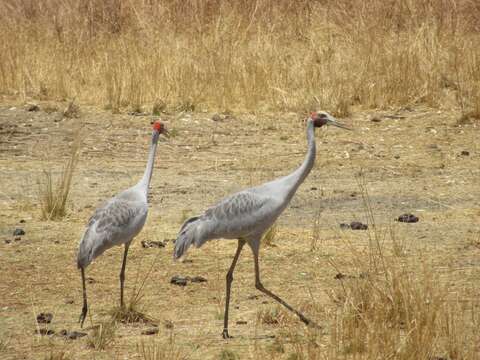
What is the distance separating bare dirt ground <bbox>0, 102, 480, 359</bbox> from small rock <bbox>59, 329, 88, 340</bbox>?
9 centimetres

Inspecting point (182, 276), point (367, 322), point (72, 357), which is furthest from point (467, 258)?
point (72, 357)

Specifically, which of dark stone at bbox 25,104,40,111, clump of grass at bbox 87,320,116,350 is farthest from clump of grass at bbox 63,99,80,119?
clump of grass at bbox 87,320,116,350

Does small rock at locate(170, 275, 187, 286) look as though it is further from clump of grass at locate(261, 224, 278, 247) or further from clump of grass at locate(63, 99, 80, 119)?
clump of grass at locate(63, 99, 80, 119)

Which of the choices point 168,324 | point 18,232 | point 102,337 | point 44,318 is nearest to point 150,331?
point 168,324

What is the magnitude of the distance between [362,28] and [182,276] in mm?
8441

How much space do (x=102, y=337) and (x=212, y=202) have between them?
412 centimetres

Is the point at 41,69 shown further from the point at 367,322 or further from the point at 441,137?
the point at 367,322

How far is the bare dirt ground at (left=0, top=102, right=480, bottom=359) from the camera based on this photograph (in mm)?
7668

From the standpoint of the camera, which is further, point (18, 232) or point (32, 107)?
point (32, 107)

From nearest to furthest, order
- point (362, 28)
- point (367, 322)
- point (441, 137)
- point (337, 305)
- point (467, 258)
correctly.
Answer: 1. point (367, 322)
2. point (337, 305)
3. point (467, 258)
4. point (441, 137)
5. point (362, 28)

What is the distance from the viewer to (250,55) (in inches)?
616

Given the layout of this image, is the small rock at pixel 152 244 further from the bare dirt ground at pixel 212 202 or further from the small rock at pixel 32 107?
the small rock at pixel 32 107

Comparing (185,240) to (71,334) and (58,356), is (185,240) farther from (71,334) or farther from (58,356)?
(58,356)

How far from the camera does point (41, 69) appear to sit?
1576cm
